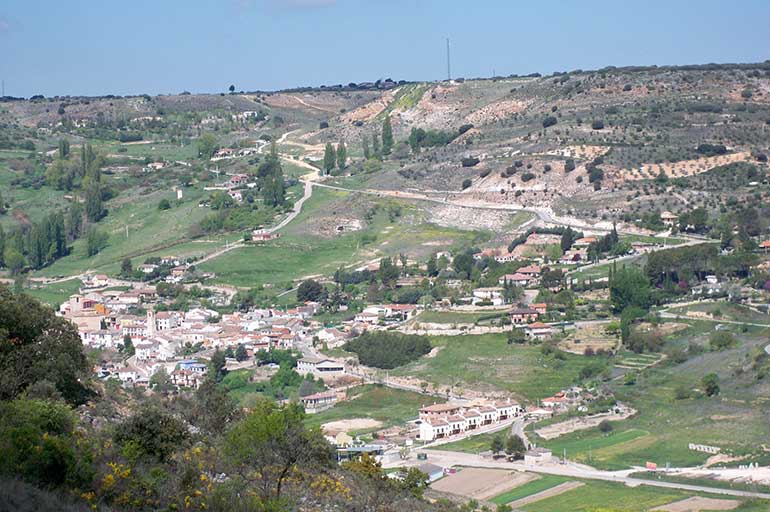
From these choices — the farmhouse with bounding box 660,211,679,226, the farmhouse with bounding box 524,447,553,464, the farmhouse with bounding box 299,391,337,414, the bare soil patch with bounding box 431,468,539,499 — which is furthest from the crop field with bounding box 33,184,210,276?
the bare soil patch with bounding box 431,468,539,499

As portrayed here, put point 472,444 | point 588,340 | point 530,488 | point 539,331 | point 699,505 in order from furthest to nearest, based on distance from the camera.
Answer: point 539,331, point 588,340, point 472,444, point 530,488, point 699,505

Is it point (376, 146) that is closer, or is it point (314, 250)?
point (314, 250)

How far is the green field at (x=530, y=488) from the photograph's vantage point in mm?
35375

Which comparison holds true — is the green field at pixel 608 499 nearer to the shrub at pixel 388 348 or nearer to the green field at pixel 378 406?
the green field at pixel 378 406

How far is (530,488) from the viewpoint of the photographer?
36688 millimetres

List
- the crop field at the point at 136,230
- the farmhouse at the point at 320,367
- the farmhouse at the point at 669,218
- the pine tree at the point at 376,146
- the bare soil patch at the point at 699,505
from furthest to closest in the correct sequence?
the pine tree at the point at 376,146 → the crop field at the point at 136,230 → the farmhouse at the point at 669,218 → the farmhouse at the point at 320,367 → the bare soil patch at the point at 699,505

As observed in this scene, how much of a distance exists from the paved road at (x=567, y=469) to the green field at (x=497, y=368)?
8.06 meters

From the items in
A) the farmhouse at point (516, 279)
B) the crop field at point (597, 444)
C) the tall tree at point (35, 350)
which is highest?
the tall tree at point (35, 350)

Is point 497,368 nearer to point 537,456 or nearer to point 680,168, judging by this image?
point 537,456

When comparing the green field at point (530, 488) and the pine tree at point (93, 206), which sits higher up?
the pine tree at point (93, 206)

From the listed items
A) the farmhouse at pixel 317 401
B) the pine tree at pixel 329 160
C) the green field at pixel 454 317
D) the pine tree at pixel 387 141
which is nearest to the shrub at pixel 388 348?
the green field at pixel 454 317

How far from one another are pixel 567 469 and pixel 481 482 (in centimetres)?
307

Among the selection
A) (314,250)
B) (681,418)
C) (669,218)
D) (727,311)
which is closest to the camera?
(681,418)

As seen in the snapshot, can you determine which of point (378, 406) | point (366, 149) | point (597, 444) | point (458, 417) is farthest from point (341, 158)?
point (597, 444)
